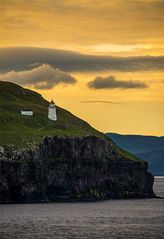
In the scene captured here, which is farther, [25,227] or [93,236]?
[25,227]

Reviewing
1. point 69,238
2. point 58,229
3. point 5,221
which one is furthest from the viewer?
point 5,221

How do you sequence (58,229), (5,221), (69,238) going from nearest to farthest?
(69,238) < (58,229) < (5,221)

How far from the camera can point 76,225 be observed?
18838cm

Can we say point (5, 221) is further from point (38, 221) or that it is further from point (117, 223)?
point (117, 223)

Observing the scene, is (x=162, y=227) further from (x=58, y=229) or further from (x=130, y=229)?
(x=58, y=229)

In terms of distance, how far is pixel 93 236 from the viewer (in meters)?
164

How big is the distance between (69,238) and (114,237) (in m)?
8.57

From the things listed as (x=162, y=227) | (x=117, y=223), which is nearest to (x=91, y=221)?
Result: (x=117, y=223)

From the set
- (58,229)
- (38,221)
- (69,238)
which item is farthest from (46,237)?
(38,221)

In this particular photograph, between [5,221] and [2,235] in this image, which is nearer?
[2,235]

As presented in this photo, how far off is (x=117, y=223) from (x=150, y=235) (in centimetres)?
2873

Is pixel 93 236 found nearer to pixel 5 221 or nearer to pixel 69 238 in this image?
pixel 69 238

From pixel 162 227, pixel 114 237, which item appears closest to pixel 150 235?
pixel 114 237

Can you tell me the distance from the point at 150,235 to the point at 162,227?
2044cm
